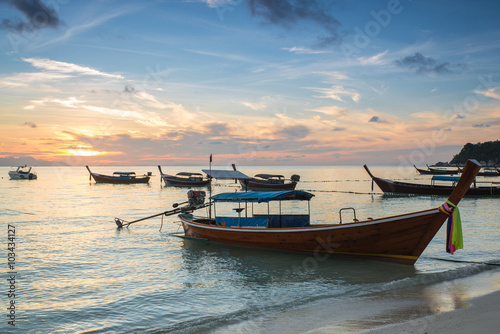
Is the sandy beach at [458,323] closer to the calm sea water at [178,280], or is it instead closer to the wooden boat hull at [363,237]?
the calm sea water at [178,280]

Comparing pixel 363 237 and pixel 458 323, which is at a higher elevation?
pixel 363 237

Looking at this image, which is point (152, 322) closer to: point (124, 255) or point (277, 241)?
point (277, 241)

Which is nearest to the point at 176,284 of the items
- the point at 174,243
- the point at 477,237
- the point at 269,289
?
the point at 269,289

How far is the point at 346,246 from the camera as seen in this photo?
1362cm

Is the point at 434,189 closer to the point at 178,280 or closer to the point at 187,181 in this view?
the point at 178,280

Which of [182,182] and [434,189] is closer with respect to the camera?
[434,189]

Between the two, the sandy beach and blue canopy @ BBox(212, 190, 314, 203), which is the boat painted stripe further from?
the sandy beach

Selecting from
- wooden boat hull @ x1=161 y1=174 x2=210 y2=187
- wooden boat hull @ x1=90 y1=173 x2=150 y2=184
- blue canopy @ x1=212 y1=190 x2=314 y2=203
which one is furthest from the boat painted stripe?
wooden boat hull @ x1=90 y1=173 x2=150 y2=184

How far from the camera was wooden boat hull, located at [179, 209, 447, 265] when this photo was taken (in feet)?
39.5

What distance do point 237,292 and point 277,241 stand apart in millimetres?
4235

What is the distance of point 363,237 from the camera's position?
13.1 metres

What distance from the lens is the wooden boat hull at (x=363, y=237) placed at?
39.5ft

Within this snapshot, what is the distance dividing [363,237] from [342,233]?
2.46ft

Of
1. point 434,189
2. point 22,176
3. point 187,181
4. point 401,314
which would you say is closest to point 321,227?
point 401,314
